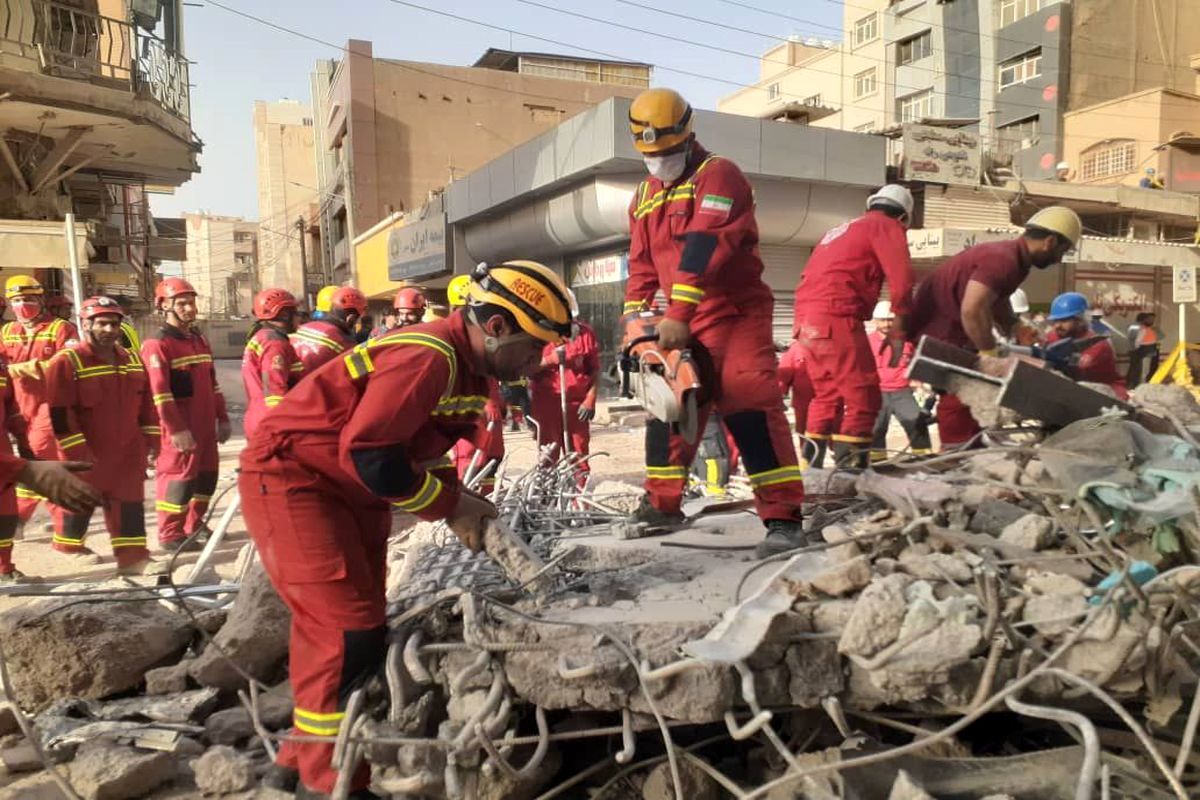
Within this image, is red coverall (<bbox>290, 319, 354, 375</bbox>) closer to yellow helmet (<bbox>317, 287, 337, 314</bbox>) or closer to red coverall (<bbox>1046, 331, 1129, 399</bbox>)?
yellow helmet (<bbox>317, 287, 337, 314</bbox>)

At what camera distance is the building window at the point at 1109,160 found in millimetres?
25594

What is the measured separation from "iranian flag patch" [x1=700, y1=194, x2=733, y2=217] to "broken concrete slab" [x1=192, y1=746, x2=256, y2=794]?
2.75 m

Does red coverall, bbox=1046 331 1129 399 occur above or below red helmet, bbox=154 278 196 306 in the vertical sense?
below

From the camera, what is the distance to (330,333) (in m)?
5.75

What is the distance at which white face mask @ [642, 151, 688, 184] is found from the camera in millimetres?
3533

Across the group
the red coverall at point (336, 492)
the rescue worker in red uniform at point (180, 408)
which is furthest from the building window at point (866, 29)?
the red coverall at point (336, 492)

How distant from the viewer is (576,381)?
751 centimetres

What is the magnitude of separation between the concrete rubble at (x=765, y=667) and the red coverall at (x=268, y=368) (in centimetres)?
223

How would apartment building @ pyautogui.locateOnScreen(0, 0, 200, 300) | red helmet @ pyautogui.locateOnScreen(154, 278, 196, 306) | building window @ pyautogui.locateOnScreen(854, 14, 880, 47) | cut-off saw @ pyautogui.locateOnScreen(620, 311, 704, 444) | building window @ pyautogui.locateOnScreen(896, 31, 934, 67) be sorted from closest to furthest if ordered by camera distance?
cut-off saw @ pyautogui.locateOnScreen(620, 311, 704, 444), red helmet @ pyautogui.locateOnScreen(154, 278, 196, 306), apartment building @ pyautogui.locateOnScreen(0, 0, 200, 300), building window @ pyautogui.locateOnScreen(896, 31, 934, 67), building window @ pyautogui.locateOnScreen(854, 14, 880, 47)

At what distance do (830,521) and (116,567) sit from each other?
534 centimetres

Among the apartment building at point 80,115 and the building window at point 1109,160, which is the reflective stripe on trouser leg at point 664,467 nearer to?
the apartment building at point 80,115

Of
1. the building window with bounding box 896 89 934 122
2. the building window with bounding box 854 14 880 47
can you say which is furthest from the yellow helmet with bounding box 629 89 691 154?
the building window with bounding box 854 14 880 47

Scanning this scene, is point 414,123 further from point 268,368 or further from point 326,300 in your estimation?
point 268,368

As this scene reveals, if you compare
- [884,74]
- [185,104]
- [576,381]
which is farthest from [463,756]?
[884,74]
